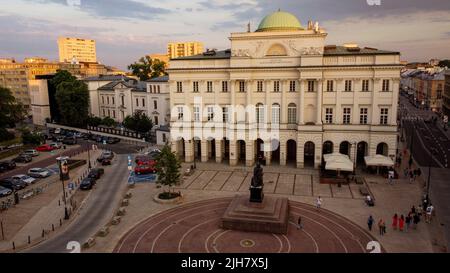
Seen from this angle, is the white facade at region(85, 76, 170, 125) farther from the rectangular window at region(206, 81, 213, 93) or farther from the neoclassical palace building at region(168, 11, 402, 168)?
the rectangular window at region(206, 81, 213, 93)

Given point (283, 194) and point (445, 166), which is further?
point (445, 166)

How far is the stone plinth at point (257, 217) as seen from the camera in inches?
1276

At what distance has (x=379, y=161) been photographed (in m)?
49.7

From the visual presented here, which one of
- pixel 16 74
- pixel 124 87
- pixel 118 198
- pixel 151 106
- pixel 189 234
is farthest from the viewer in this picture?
pixel 16 74

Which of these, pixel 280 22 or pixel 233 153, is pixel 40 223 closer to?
pixel 233 153

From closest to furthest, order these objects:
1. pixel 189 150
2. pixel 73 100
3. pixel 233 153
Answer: pixel 233 153, pixel 189 150, pixel 73 100

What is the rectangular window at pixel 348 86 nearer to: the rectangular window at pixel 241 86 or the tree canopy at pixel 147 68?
the rectangular window at pixel 241 86

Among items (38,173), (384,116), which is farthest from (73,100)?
(384,116)

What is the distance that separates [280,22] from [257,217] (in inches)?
1506

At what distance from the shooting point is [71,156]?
68562 millimetres

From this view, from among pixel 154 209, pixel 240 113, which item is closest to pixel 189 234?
pixel 154 209

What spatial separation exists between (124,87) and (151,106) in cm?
1151

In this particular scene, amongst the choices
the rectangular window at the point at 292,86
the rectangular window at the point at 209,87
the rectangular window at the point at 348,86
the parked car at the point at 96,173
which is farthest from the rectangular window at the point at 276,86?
the parked car at the point at 96,173

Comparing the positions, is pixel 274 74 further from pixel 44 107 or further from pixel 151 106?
pixel 44 107
